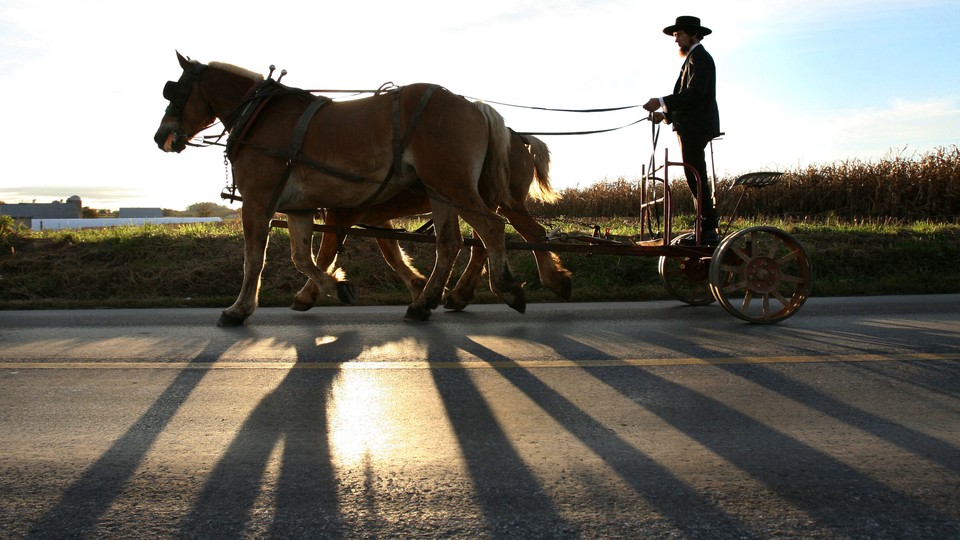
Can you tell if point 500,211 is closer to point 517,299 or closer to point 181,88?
point 517,299

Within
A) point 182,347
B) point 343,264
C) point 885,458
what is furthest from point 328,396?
point 343,264

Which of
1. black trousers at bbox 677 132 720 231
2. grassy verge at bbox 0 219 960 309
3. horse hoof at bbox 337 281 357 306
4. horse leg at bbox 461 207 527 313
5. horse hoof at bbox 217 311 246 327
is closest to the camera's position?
horse hoof at bbox 217 311 246 327

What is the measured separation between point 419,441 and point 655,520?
118cm

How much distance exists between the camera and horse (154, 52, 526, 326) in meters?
7.11

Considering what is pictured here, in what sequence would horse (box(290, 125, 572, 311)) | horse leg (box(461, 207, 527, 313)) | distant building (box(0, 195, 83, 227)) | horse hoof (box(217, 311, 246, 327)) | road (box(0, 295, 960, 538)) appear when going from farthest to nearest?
1. distant building (box(0, 195, 83, 227))
2. horse (box(290, 125, 572, 311))
3. horse leg (box(461, 207, 527, 313))
4. horse hoof (box(217, 311, 246, 327))
5. road (box(0, 295, 960, 538))

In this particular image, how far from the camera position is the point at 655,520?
9.12ft

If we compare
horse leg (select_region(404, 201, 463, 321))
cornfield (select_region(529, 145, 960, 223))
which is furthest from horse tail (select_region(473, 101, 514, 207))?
cornfield (select_region(529, 145, 960, 223))

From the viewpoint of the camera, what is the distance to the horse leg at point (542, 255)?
8094mm

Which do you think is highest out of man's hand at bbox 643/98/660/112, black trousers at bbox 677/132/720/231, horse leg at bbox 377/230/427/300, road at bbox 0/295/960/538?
man's hand at bbox 643/98/660/112

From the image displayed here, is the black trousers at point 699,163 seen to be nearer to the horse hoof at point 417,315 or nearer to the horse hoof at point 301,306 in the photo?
the horse hoof at point 417,315

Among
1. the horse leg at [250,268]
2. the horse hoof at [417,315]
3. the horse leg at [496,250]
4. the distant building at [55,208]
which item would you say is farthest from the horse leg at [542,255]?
the distant building at [55,208]

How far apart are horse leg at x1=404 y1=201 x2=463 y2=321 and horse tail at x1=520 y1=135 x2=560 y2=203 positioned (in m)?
1.09

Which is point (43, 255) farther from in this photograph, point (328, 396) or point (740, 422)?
point (740, 422)

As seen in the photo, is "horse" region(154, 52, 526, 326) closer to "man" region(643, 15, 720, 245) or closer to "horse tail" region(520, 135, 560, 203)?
"horse tail" region(520, 135, 560, 203)
